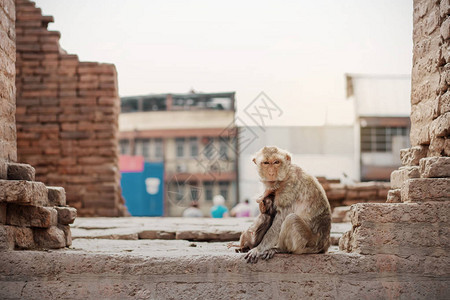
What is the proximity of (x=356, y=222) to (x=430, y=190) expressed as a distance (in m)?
0.64

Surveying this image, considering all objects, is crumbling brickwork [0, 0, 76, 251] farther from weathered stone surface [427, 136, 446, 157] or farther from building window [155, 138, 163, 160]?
building window [155, 138, 163, 160]

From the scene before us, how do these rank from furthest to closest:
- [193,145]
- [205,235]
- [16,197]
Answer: [193,145], [205,235], [16,197]

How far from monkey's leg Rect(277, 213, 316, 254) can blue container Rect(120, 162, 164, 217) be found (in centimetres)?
1494

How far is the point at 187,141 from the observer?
97.3 feet

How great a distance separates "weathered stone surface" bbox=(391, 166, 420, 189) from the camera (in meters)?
4.34

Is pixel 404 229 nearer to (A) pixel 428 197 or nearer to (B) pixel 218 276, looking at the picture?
(A) pixel 428 197

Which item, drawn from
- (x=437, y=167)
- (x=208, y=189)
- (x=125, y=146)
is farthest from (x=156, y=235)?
(x=125, y=146)

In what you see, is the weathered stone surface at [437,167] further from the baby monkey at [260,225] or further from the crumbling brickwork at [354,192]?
the crumbling brickwork at [354,192]

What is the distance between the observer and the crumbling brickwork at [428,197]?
4008 mm

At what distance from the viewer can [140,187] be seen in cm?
1938

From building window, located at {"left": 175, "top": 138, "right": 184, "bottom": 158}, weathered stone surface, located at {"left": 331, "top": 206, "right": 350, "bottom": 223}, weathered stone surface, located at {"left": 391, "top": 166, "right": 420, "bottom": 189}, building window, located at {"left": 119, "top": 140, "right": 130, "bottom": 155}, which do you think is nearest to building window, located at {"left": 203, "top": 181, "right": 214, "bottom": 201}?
building window, located at {"left": 175, "top": 138, "right": 184, "bottom": 158}

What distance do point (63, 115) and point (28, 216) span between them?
5496 mm

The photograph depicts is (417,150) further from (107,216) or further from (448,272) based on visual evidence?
(107,216)

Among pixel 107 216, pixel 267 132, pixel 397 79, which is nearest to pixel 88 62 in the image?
pixel 107 216
